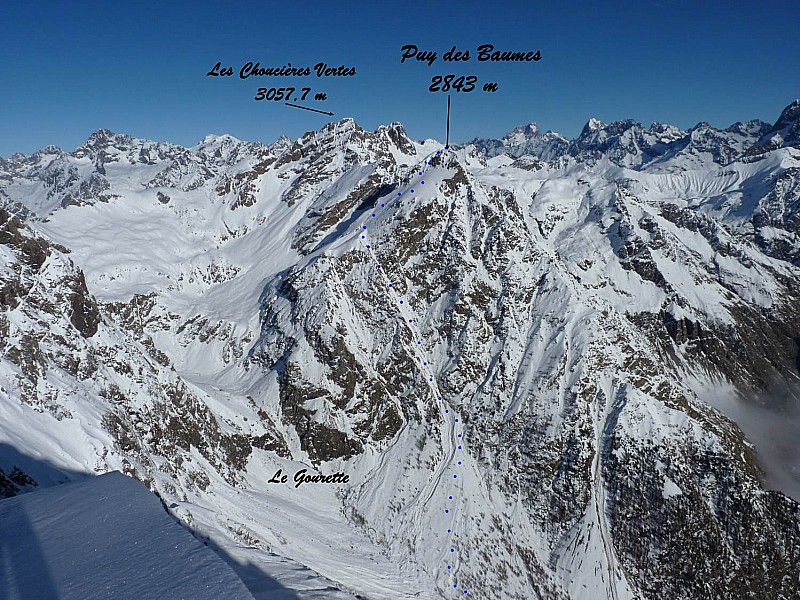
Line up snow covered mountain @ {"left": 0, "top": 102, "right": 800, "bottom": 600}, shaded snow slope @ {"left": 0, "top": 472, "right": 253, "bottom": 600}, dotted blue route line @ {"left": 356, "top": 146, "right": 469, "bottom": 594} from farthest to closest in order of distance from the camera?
dotted blue route line @ {"left": 356, "top": 146, "right": 469, "bottom": 594}, snow covered mountain @ {"left": 0, "top": 102, "right": 800, "bottom": 600}, shaded snow slope @ {"left": 0, "top": 472, "right": 253, "bottom": 600}

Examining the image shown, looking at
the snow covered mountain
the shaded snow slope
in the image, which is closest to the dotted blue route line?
the snow covered mountain

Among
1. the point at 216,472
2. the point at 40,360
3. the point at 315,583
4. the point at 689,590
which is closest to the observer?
the point at 315,583

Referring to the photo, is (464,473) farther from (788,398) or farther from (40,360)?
(788,398)

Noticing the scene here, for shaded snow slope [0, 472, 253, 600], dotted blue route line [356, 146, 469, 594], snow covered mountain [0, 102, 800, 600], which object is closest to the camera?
shaded snow slope [0, 472, 253, 600]

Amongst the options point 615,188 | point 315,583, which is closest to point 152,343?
point 315,583

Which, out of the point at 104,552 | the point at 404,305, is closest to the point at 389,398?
the point at 404,305

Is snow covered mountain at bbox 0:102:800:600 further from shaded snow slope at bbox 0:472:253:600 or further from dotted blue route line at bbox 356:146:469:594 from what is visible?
shaded snow slope at bbox 0:472:253:600

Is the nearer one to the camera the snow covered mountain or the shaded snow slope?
the shaded snow slope

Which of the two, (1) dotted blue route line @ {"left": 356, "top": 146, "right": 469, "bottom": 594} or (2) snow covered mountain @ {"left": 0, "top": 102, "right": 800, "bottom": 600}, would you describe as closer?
(2) snow covered mountain @ {"left": 0, "top": 102, "right": 800, "bottom": 600}

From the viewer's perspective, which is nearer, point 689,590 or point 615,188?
point 689,590
